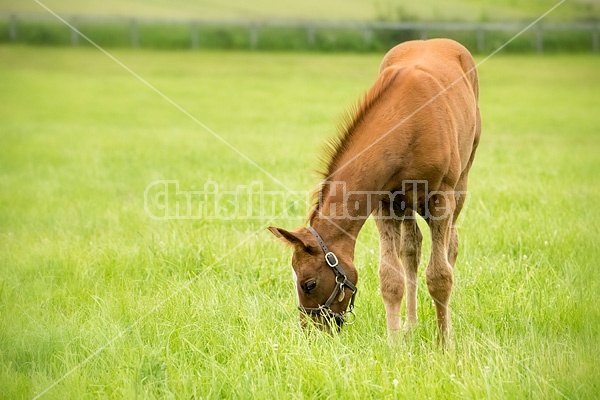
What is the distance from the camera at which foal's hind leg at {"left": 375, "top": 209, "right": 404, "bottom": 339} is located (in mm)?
4807

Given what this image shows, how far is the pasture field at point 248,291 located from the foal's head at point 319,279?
16cm

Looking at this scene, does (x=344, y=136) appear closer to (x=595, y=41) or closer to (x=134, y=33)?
(x=595, y=41)

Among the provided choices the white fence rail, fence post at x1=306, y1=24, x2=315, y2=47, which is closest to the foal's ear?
the white fence rail

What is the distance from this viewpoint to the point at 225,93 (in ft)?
84.5

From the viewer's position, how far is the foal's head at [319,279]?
433 centimetres

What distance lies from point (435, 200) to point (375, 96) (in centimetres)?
81

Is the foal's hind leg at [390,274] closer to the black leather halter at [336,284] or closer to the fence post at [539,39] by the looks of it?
the black leather halter at [336,284]

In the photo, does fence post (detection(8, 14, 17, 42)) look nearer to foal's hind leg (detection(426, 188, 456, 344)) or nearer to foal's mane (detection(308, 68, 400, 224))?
foal's mane (detection(308, 68, 400, 224))

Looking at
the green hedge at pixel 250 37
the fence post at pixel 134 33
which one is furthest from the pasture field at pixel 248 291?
the fence post at pixel 134 33

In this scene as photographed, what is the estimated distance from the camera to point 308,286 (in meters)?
4.35

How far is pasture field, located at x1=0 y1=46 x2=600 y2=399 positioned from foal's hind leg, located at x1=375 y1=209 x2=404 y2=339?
0.16 metres

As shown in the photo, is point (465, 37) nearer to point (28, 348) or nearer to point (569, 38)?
point (569, 38)

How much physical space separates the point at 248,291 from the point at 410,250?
4.29ft

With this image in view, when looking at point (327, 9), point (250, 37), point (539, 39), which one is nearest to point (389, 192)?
point (539, 39)
